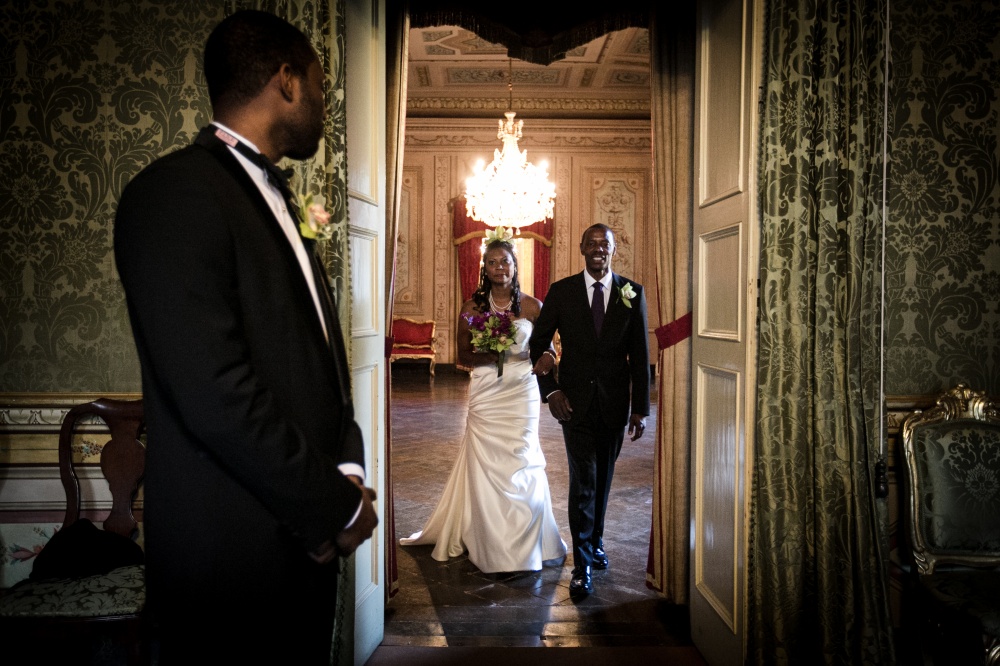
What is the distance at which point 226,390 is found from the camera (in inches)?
45.4

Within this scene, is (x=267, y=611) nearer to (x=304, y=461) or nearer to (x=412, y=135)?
(x=304, y=461)

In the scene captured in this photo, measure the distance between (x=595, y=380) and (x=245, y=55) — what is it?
253 centimetres

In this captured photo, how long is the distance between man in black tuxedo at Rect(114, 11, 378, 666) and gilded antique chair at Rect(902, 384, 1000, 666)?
2.16 meters

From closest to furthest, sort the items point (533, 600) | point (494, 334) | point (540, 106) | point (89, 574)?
point (89, 574) < point (533, 600) < point (494, 334) < point (540, 106)

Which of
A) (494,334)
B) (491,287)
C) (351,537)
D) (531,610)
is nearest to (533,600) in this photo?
(531,610)

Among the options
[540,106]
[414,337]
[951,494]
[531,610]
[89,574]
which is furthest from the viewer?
[414,337]

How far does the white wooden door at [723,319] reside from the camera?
97.1 inches

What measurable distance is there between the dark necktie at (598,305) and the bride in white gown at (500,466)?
0.33 metres

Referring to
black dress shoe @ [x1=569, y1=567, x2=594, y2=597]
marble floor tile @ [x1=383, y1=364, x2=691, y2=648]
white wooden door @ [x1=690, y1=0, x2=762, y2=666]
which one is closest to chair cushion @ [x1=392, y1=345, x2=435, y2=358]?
marble floor tile @ [x1=383, y1=364, x2=691, y2=648]

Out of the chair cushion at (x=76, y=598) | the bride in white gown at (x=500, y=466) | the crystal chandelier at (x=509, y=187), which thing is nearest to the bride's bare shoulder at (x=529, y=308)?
the bride in white gown at (x=500, y=466)

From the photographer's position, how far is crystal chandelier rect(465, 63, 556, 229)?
976 cm

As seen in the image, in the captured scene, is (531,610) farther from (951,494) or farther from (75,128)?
(75,128)

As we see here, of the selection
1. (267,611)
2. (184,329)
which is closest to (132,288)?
(184,329)

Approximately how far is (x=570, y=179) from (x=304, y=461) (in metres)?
12.2
